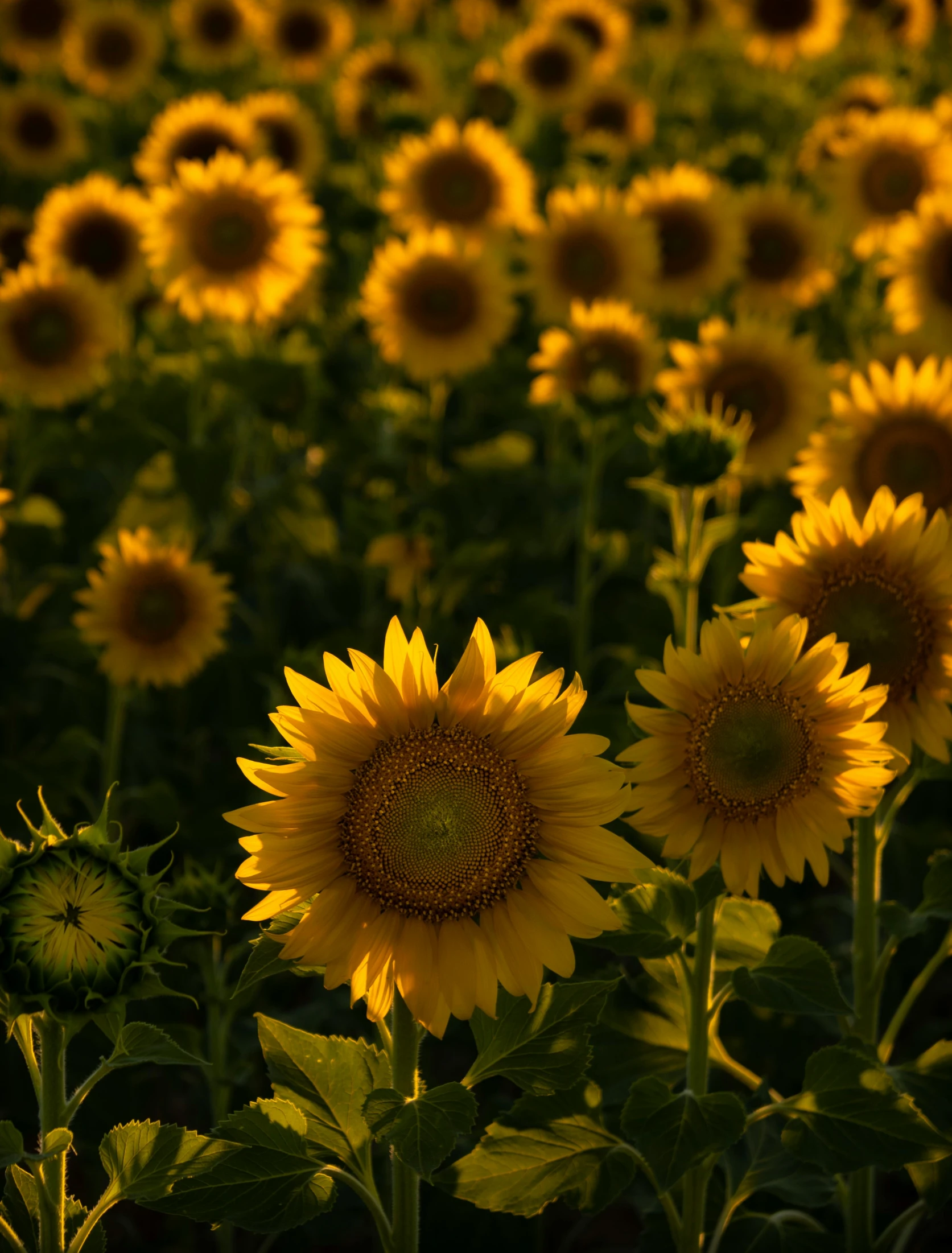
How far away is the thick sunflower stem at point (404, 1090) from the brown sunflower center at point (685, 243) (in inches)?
177

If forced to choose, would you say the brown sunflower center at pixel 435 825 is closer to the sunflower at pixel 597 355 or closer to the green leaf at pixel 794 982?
the green leaf at pixel 794 982

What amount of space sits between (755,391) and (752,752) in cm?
279

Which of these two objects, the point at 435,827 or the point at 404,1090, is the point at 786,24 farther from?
the point at 404,1090

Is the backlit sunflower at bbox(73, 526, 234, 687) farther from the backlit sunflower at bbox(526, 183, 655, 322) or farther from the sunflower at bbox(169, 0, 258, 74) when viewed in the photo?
the sunflower at bbox(169, 0, 258, 74)

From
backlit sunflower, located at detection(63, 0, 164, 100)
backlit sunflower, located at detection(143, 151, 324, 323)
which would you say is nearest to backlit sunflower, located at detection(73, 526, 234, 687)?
backlit sunflower, located at detection(143, 151, 324, 323)

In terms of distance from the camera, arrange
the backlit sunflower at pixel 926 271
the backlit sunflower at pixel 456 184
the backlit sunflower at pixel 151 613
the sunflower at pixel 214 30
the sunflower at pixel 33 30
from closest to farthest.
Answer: the backlit sunflower at pixel 151 613 < the backlit sunflower at pixel 926 271 < the backlit sunflower at pixel 456 184 < the sunflower at pixel 33 30 < the sunflower at pixel 214 30

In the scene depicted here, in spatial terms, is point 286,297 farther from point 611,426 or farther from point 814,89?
point 814,89

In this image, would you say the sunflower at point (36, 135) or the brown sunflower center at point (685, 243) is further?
the sunflower at point (36, 135)

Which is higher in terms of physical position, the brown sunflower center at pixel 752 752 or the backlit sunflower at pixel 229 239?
the backlit sunflower at pixel 229 239

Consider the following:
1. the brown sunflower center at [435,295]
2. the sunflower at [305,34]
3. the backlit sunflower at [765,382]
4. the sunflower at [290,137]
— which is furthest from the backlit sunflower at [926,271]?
the sunflower at [305,34]

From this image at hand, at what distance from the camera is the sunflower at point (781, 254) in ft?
19.1

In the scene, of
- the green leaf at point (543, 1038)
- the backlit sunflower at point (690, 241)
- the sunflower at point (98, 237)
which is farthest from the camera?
the backlit sunflower at point (690, 241)

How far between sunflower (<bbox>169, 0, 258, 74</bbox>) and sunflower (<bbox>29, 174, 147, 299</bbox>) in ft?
13.4

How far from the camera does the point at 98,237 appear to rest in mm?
5406
